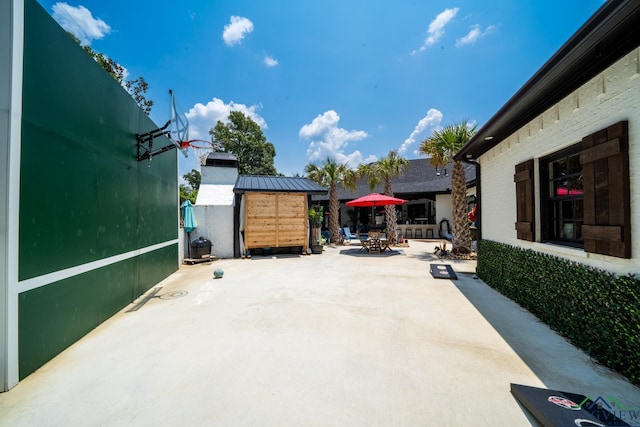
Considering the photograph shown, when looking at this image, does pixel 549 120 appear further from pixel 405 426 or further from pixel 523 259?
pixel 405 426

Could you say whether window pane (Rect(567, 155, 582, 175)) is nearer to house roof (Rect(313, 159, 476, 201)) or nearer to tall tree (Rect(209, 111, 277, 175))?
house roof (Rect(313, 159, 476, 201))

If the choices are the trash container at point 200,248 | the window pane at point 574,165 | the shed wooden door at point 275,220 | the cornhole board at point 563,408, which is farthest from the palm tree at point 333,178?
the cornhole board at point 563,408

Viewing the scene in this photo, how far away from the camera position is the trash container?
9547 millimetres

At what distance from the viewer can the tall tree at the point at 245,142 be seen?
99.6 ft

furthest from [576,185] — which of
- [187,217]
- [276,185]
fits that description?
[187,217]

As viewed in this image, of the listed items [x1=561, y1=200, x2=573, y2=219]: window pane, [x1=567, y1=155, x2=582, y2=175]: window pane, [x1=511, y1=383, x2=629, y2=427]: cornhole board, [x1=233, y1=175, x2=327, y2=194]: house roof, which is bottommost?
[x1=511, y1=383, x2=629, y2=427]: cornhole board

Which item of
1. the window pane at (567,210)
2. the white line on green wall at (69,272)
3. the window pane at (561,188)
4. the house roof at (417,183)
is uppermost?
the house roof at (417,183)

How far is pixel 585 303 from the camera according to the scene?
288 centimetres

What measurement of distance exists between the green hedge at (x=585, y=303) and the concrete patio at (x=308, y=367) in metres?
0.18

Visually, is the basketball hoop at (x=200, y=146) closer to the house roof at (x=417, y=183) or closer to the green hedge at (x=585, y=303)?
the green hedge at (x=585, y=303)

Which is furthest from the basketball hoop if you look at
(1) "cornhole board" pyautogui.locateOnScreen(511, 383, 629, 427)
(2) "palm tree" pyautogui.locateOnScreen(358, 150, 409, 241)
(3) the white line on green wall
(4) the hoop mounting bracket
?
(2) "palm tree" pyautogui.locateOnScreen(358, 150, 409, 241)

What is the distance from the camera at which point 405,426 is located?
183cm

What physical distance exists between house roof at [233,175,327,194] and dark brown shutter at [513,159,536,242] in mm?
7631

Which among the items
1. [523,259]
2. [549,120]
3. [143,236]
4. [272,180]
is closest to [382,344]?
[523,259]
